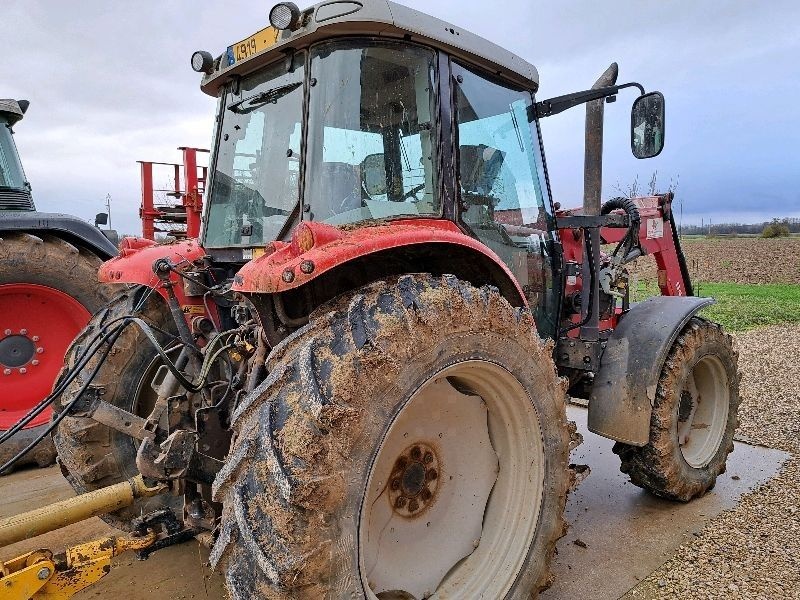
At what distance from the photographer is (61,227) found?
5180 millimetres

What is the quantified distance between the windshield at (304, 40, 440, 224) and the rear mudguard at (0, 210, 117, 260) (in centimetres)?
371

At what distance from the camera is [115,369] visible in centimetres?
321

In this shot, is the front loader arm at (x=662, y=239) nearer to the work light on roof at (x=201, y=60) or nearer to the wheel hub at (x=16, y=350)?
the work light on roof at (x=201, y=60)

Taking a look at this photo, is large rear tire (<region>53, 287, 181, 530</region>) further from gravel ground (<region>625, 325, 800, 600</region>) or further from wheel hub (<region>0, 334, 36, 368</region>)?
gravel ground (<region>625, 325, 800, 600</region>)

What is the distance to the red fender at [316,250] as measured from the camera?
189 centimetres

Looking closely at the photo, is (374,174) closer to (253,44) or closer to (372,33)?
(372,33)

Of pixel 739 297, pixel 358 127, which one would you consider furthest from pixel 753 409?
pixel 739 297

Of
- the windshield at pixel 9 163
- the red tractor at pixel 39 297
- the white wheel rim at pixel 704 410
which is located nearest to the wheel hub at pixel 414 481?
the white wheel rim at pixel 704 410

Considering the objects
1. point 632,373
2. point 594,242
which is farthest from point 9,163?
point 632,373

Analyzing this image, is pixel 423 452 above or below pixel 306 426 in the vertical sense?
below

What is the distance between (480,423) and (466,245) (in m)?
0.79

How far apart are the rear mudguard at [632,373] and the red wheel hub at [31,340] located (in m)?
4.33

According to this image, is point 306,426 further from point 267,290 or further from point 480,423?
point 480,423

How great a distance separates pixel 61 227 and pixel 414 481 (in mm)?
4284
